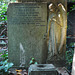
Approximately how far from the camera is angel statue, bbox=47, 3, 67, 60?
4.55 metres

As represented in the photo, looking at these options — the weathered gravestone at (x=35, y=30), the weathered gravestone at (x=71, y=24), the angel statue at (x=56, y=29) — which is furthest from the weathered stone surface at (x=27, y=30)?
the weathered gravestone at (x=71, y=24)

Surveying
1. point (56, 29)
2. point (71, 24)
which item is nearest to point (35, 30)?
point (56, 29)

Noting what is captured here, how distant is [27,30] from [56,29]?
1.03 meters

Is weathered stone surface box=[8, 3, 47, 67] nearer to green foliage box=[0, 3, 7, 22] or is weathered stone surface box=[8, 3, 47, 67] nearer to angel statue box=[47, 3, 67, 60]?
angel statue box=[47, 3, 67, 60]

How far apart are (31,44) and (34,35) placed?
344 mm

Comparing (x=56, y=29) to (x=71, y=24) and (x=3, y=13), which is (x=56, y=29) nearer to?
(x=71, y=24)

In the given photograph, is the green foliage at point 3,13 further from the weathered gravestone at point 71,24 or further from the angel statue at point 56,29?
the angel statue at point 56,29

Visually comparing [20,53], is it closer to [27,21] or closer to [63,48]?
[27,21]

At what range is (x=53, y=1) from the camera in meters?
4.61

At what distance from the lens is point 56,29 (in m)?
4.59

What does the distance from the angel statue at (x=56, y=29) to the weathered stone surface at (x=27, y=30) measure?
0.69 ft

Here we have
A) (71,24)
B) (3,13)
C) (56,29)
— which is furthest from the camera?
(3,13)

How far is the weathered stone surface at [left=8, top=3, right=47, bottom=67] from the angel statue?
0.21 meters

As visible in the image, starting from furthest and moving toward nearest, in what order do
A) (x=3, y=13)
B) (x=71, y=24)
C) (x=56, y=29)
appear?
(x=3, y=13) < (x=71, y=24) < (x=56, y=29)
